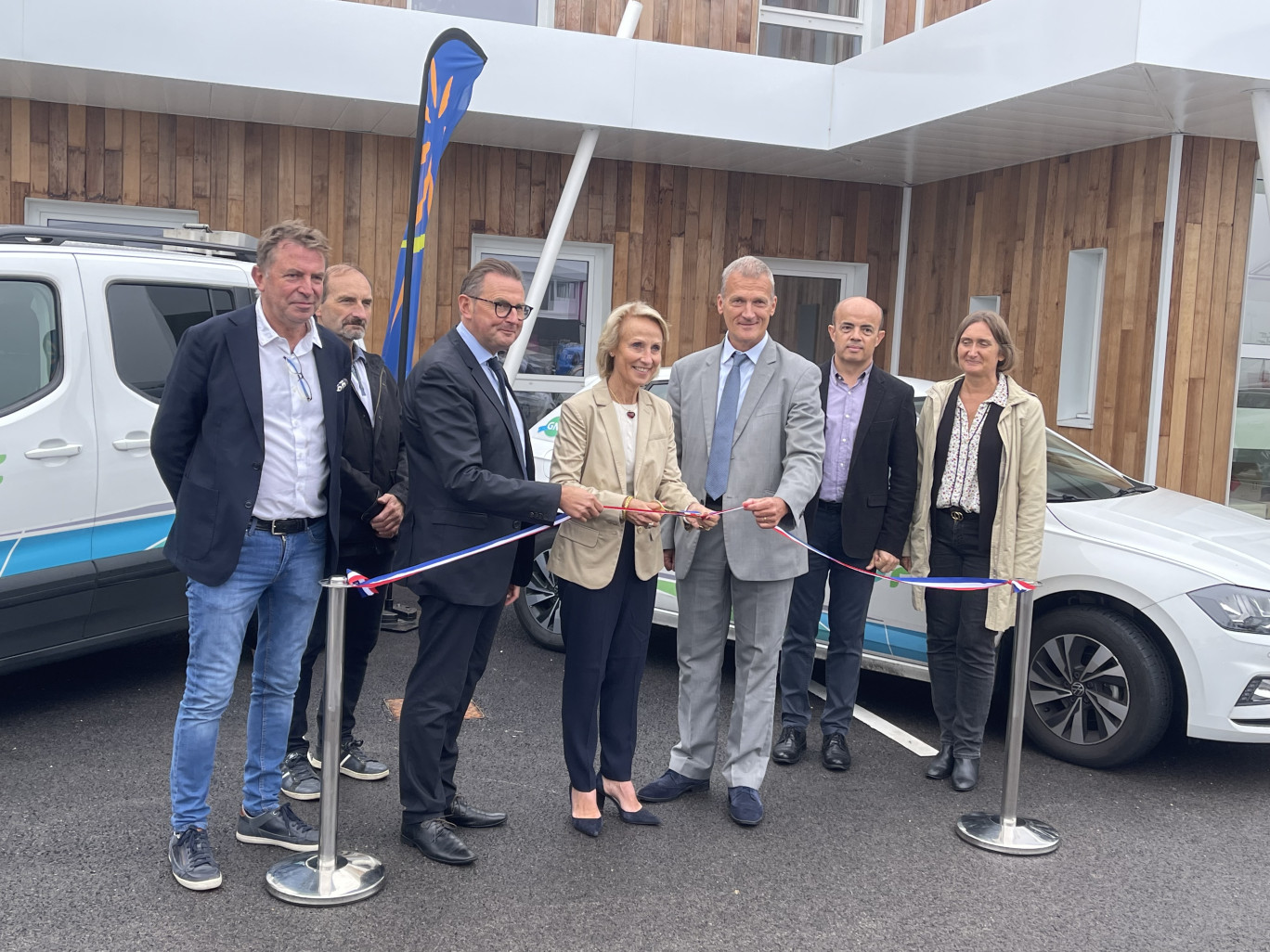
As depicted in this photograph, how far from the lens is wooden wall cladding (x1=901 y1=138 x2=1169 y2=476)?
820cm

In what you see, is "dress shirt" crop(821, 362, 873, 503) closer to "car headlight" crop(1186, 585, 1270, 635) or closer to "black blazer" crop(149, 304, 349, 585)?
"car headlight" crop(1186, 585, 1270, 635)

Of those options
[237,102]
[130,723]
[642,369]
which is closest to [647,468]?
[642,369]

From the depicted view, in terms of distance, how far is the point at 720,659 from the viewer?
450 cm

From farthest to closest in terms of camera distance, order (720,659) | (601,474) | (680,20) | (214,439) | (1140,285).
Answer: (680,20) < (1140,285) < (720,659) < (601,474) < (214,439)

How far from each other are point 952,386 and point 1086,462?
1401mm

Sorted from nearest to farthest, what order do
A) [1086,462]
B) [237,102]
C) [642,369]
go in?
[642,369] → [1086,462] → [237,102]

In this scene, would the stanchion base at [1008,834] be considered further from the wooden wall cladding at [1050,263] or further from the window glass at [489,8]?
the window glass at [489,8]

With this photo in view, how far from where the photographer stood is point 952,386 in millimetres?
4844

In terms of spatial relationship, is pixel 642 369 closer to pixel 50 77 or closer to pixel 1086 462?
pixel 1086 462

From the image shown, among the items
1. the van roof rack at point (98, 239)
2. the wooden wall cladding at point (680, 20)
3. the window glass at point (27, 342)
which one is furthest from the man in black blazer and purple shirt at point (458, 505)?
the wooden wall cladding at point (680, 20)

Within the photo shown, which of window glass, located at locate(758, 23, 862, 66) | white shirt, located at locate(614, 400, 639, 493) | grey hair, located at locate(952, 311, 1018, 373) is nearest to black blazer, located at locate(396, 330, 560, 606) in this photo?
white shirt, located at locate(614, 400, 639, 493)

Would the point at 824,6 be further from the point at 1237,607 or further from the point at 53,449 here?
the point at 53,449

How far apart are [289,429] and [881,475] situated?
7.70 ft

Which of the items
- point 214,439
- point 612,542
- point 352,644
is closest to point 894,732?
point 612,542
